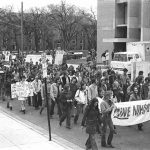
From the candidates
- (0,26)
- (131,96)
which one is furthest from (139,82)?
(0,26)

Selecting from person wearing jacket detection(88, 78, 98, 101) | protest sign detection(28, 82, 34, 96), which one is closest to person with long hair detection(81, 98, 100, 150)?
person wearing jacket detection(88, 78, 98, 101)

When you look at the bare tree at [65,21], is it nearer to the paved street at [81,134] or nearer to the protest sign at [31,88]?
the protest sign at [31,88]

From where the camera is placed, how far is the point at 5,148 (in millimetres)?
10695

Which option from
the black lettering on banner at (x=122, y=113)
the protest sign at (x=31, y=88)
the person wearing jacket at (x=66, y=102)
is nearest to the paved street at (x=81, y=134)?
the person wearing jacket at (x=66, y=102)

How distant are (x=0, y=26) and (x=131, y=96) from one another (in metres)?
55.6

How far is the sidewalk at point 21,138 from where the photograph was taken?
1083 centimetres

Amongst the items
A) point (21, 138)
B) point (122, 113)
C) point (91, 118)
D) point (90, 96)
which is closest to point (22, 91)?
point (90, 96)

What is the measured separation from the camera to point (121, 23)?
44.3 m

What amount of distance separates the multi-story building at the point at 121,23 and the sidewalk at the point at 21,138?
28.7 metres

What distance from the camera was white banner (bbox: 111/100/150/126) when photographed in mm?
11195

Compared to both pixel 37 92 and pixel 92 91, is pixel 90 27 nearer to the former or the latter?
pixel 37 92

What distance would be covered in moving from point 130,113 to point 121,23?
34.0 meters

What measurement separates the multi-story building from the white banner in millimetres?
29671

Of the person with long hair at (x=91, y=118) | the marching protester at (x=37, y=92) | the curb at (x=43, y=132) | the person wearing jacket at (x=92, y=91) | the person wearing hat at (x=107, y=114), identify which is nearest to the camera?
the person with long hair at (x=91, y=118)
